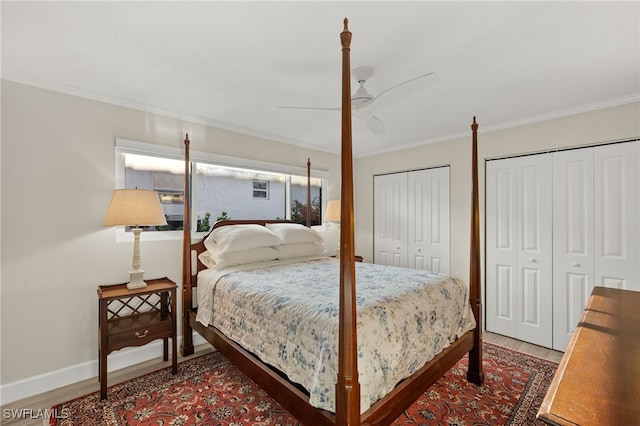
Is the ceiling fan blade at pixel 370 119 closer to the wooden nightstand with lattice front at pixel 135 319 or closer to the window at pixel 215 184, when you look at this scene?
the window at pixel 215 184

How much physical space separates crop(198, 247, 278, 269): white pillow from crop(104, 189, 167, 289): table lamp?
614mm

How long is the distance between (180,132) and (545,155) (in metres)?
3.91

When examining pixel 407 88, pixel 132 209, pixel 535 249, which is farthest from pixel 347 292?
pixel 535 249

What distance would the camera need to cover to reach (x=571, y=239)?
2.99 meters

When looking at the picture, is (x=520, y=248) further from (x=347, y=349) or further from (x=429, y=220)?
(x=347, y=349)

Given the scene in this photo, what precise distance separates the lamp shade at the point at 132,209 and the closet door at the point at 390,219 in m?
3.28

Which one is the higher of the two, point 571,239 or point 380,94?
point 380,94

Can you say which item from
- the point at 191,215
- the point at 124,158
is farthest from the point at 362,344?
the point at 124,158

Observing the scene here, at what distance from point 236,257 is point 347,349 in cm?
187

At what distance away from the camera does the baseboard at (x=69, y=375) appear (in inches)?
86.4

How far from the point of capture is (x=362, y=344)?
148cm

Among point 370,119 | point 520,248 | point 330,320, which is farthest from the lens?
point 520,248

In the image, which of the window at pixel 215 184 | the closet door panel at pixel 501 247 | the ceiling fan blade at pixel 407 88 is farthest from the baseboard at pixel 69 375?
the closet door panel at pixel 501 247

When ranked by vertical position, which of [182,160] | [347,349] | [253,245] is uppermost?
[182,160]
